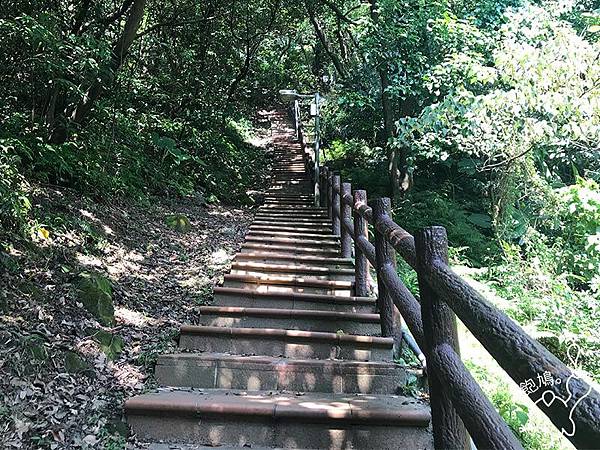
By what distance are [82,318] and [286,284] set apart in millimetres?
1932

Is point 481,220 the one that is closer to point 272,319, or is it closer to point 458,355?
point 272,319

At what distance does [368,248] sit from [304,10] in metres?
12.1

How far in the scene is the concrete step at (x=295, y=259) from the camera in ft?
18.2

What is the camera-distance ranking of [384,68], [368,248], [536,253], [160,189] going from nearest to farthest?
[368,248] < [536,253] < [160,189] < [384,68]

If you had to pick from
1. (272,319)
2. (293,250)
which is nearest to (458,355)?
(272,319)

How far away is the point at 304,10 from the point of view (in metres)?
14.2

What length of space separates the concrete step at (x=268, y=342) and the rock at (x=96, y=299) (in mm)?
563

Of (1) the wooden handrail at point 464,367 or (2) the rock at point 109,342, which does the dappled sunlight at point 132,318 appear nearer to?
(2) the rock at point 109,342

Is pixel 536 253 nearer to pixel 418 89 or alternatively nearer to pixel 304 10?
pixel 418 89

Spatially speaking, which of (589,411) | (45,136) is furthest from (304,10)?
(589,411)

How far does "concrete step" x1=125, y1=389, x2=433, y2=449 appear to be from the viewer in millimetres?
2541

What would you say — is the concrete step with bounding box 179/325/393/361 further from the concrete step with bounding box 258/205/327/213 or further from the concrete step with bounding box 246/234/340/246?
the concrete step with bounding box 258/205/327/213

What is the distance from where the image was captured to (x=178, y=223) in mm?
7020

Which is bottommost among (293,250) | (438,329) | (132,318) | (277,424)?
(277,424)
